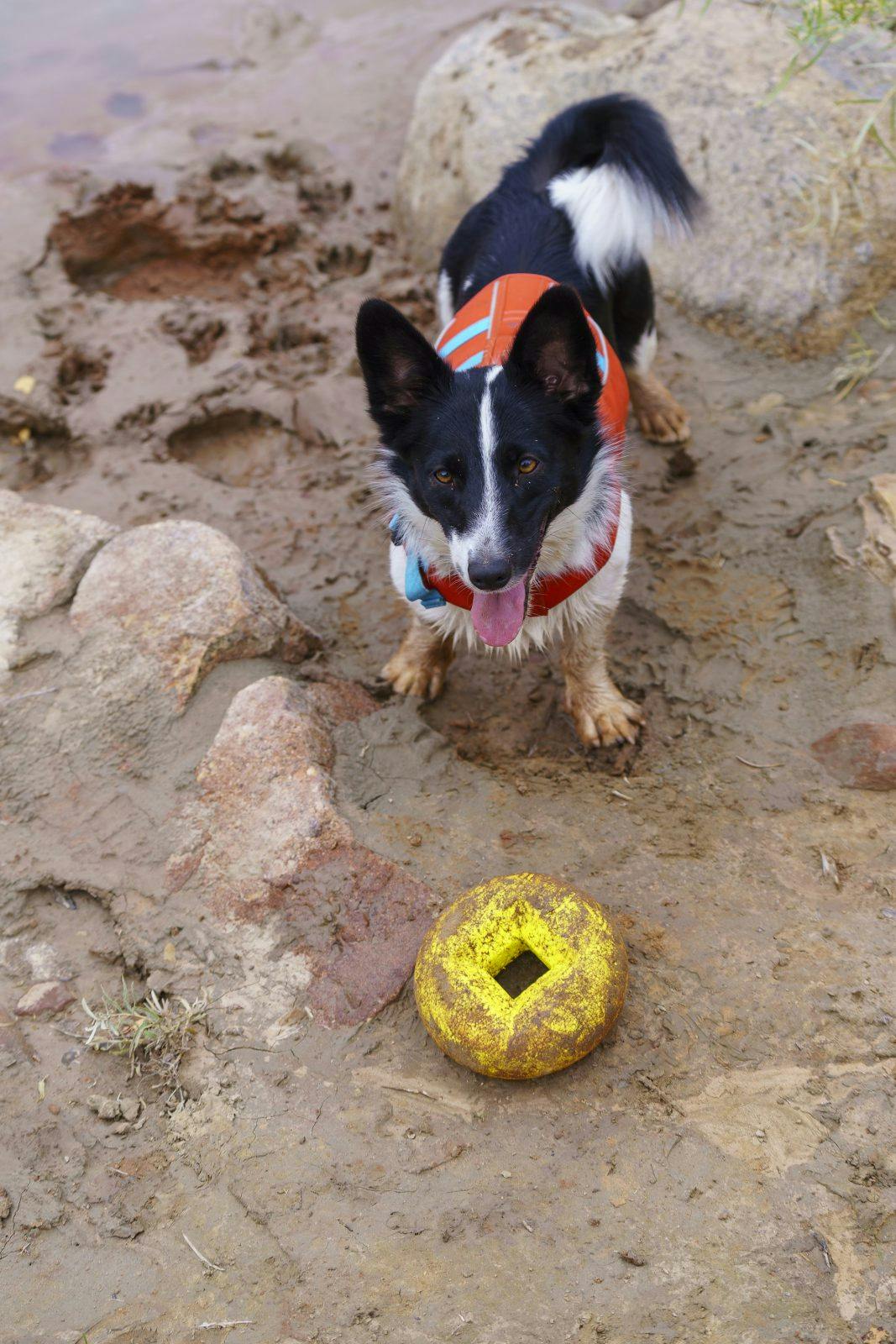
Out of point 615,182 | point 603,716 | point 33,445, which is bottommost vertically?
point 603,716

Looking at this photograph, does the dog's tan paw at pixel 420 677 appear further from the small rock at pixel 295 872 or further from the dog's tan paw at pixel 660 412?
the dog's tan paw at pixel 660 412

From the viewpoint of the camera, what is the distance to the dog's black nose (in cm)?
256

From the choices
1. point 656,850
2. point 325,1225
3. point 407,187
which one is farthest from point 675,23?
point 325,1225

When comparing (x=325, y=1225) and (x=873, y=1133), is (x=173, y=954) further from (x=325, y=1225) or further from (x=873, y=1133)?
(x=873, y=1133)

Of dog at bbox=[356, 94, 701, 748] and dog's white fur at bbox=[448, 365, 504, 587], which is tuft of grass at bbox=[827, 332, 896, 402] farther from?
dog's white fur at bbox=[448, 365, 504, 587]

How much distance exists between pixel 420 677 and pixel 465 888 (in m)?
0.99

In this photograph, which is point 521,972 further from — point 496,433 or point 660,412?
point 660,412

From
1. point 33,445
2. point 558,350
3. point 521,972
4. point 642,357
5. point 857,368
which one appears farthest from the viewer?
point 33,445

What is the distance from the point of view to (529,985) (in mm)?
2412

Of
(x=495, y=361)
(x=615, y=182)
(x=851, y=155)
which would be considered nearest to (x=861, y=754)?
(x=495, y=361)

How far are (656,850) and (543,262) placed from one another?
2071mm

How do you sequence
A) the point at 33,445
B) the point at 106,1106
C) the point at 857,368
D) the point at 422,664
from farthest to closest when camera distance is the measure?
the point at 33,445
the point at 857,368
the point at 422,664
the point at 106,1106

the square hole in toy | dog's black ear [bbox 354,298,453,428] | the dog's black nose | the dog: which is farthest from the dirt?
dog's black ear [bbox 354,298,453,428]

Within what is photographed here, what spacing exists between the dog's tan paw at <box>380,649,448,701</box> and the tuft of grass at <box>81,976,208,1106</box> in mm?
1330
